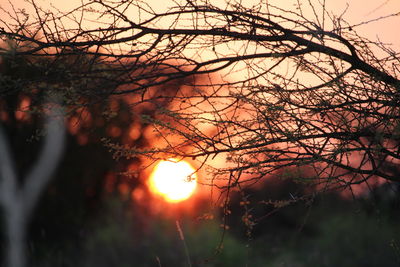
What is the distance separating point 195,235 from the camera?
11.8 metres

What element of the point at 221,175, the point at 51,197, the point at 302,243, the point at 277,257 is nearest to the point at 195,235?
the point at 277,257

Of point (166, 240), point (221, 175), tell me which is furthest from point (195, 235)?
point (221, 175)

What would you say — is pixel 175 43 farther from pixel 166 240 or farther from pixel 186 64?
pixel 166 240

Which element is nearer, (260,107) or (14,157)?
(260,107)

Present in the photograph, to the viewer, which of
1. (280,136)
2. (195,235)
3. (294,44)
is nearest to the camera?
(280,136)

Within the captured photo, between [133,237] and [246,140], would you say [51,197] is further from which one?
[246,140]

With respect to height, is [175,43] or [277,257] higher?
[175,43]

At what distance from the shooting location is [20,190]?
15242 mm

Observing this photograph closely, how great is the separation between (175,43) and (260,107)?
2.87ft

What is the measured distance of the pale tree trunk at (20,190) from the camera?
43.7 feet

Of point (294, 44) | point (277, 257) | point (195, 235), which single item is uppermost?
point (294, 44)

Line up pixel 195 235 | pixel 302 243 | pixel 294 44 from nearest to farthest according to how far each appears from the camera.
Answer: pixel 294 44 < pixel 195 235 < pixel 302 243

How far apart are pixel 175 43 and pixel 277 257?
9098 millimetres

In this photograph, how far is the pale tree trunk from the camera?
1330 centimetres
